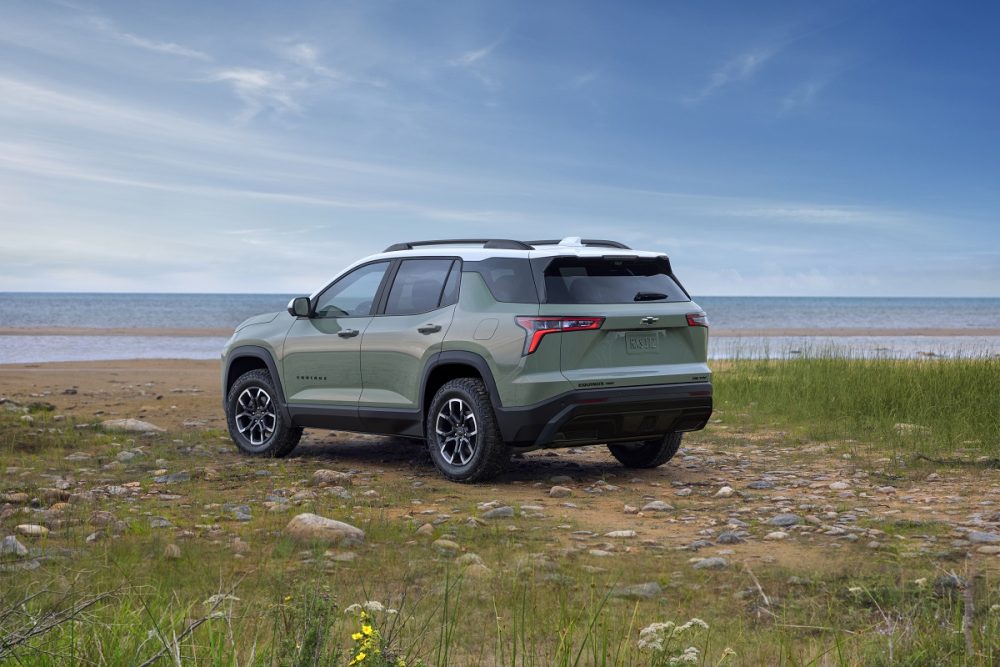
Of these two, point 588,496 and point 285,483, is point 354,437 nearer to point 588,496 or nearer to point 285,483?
point 285,483

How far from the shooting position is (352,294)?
34.1ft

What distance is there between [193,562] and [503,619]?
2079mm

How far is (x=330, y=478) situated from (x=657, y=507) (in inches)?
115

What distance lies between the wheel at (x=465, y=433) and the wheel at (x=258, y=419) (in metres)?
2.12

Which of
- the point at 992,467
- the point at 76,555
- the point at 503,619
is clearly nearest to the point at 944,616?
the point at 503,619

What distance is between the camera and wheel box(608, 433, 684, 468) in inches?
384

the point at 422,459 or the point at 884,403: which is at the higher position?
the point at 884,403

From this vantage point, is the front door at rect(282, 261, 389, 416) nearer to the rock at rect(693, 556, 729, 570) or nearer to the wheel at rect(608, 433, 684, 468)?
the wheel at rect(608, 433, 684, 468)

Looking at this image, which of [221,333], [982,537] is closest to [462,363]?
[982,537]

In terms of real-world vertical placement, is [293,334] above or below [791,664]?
above

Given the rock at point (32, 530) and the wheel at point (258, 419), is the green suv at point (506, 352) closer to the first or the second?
the wheel at point (258, 419)

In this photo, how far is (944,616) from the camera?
4512 millimetres

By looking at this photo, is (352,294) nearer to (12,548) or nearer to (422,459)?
(422,459)

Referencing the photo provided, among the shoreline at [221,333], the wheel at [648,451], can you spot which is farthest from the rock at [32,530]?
the shoreline at [221,333]
